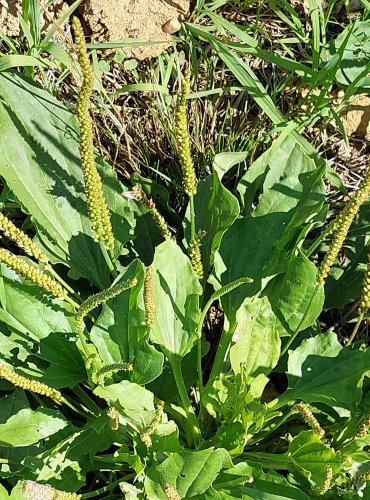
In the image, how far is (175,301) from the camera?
2.17 meters

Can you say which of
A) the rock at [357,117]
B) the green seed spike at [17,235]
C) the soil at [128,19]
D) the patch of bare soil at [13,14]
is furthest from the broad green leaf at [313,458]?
the patch of bare soil at [13,14]

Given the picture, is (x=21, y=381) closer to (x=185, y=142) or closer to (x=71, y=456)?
(x=71, y=456)

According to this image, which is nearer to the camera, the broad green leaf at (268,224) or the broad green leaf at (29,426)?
the broad green leaf at (29,426)

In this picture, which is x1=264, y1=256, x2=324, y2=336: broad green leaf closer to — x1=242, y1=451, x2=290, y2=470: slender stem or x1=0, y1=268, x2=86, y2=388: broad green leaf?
x1=242, y1=451, x2=290, y2=470: slender stem

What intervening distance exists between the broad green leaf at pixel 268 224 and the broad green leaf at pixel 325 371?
0.26 m

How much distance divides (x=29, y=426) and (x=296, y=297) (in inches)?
36.5

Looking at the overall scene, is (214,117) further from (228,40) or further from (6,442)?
(6,442)

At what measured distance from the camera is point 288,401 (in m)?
2.12

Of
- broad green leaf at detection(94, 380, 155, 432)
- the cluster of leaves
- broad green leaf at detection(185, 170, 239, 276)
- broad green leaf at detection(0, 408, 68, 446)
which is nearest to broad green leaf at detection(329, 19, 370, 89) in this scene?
the cluster of leaves

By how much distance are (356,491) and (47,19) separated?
1.99 metres

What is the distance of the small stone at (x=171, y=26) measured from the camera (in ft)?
8.76

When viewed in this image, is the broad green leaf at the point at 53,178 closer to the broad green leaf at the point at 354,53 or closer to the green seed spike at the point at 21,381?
the green seed spike at the point at 21,381

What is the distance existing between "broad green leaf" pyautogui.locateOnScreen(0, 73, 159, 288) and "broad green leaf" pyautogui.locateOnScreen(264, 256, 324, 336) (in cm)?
56

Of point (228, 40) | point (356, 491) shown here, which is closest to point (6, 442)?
point (356, 491)
